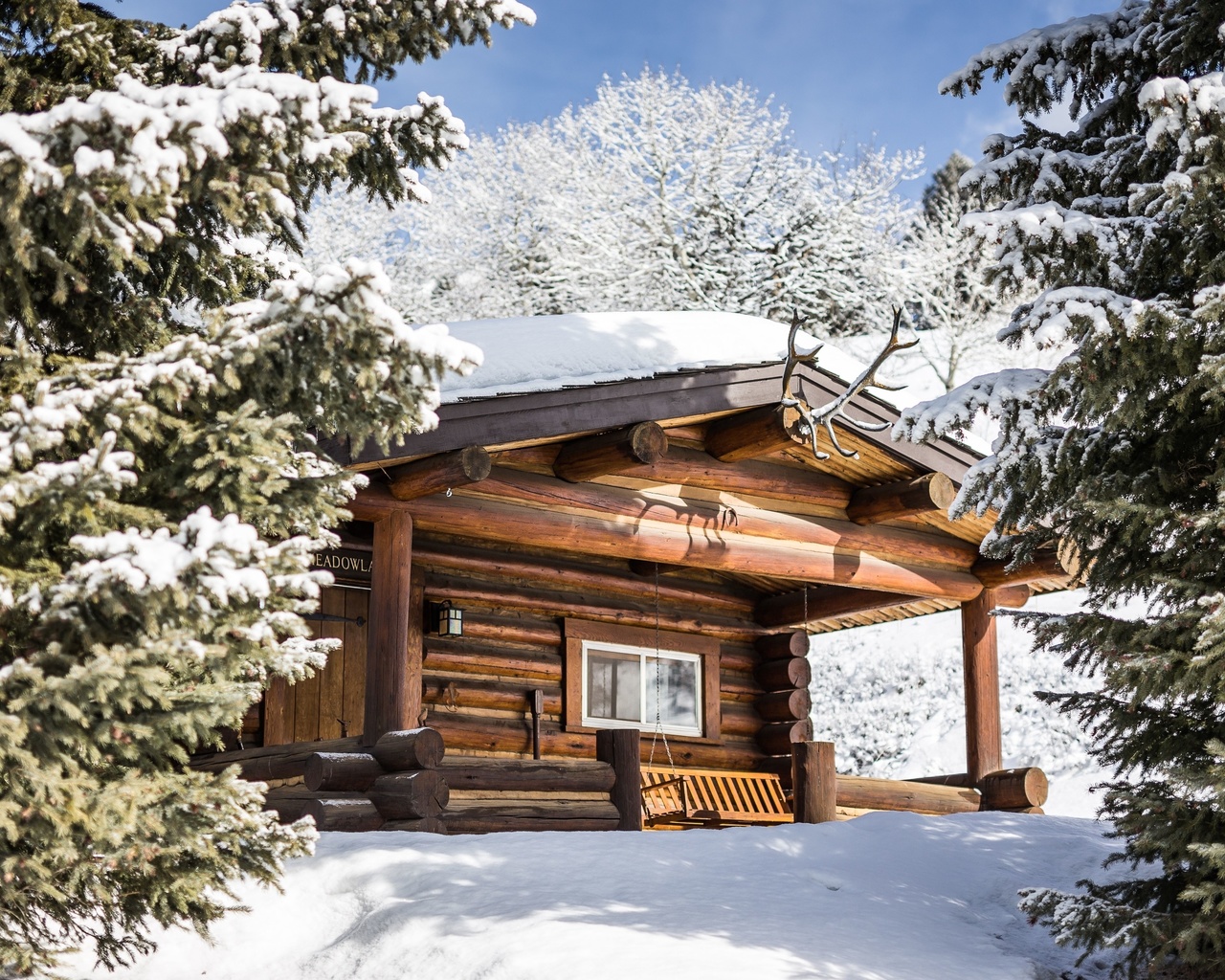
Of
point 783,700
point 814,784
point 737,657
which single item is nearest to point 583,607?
point 737,657

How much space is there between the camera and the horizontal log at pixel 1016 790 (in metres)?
11.0

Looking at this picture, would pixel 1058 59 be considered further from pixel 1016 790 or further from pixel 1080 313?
pixel 1016 790

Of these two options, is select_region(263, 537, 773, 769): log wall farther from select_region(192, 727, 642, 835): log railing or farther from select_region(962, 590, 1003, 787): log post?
select_region(962, 590, 1003, 787): log post

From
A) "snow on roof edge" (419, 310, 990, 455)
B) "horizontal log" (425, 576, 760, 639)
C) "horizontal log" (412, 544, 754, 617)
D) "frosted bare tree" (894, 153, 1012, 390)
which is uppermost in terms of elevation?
"frosted bare tree" (894, 153, 1012, 390)

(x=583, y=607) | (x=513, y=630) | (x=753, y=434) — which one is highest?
(x=753, y=434)

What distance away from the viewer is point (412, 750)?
8500mm

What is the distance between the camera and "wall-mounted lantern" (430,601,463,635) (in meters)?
11.2

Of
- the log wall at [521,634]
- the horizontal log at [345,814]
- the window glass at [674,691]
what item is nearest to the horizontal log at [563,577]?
the log wall at [521,634]

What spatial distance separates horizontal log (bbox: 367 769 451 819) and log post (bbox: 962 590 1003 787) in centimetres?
556

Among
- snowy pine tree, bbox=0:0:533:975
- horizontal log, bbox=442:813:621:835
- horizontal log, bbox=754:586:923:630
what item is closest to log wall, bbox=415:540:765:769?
horizontal log, bbox=754:586:923:630

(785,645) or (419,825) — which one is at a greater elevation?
(785,645)

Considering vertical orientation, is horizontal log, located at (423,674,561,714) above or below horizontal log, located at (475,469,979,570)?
below

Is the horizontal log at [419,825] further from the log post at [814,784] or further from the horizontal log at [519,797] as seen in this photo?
the log post at [814,784]

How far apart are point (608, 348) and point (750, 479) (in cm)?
199
